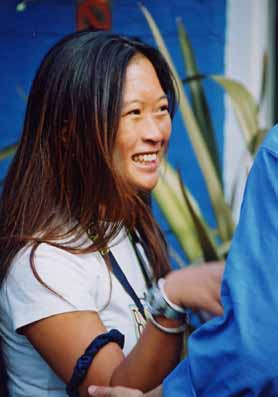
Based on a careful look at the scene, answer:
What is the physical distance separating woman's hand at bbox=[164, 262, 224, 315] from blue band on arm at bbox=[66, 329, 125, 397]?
40cm

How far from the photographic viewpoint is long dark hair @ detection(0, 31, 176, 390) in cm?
215

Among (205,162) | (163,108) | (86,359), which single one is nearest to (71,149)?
(163,108)

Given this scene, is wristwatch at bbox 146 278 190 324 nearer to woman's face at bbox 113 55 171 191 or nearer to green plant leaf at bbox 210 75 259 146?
woman's face at bbox 113 55 171 191

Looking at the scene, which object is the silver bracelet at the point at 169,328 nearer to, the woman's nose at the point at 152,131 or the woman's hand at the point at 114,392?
the woman's hand at the point at 114,392

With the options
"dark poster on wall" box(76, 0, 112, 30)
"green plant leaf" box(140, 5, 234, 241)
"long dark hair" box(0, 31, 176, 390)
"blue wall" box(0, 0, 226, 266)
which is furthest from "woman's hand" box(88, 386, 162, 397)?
"dark poster on wall" box(76, 0, 112, 30)

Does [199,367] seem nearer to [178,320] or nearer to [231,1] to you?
[178,320]

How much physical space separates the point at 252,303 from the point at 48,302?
2.33ft

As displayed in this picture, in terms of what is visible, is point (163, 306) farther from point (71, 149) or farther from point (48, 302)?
point (71, 149)

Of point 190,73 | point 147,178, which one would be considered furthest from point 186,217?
point 147,178

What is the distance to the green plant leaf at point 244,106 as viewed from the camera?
3387 millimetres

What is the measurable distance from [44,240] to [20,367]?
31 cm

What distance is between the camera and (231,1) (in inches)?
155

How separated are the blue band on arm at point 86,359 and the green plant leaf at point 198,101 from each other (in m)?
1.56

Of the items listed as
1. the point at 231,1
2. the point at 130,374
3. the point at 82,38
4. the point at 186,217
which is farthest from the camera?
the point at 231,1
